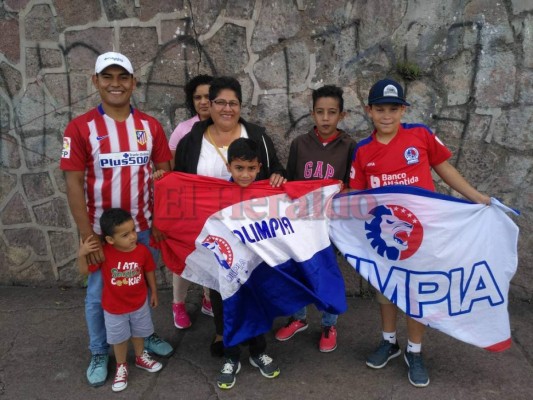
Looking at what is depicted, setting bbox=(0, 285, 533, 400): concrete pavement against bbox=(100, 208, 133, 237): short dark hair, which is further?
bbox=(0, 285, 533, 400): concrete pavement

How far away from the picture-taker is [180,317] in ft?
11.9

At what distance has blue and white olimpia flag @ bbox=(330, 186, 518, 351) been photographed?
2.78 m

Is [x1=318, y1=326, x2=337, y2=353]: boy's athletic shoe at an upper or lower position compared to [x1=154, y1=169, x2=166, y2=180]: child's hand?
lower

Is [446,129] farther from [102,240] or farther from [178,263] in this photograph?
[102,240]

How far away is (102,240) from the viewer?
292 cm

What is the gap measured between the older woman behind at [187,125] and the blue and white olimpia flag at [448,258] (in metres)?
1.41

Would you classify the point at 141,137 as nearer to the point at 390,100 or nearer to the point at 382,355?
the point at 390,100

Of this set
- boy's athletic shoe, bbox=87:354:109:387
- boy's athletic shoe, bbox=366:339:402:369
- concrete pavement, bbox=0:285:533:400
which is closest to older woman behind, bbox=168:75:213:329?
concrete pavement, bbox=0:285:533:400

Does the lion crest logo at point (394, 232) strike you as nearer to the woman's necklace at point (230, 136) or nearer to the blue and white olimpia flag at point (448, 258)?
the blue and white olimpia flag at point (448, 258)

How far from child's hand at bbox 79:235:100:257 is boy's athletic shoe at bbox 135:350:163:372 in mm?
835

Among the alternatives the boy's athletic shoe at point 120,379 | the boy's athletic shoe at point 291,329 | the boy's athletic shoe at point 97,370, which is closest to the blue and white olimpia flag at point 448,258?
the boy's athletic shoe at point 291,329

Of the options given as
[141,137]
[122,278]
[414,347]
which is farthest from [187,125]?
[414,347]

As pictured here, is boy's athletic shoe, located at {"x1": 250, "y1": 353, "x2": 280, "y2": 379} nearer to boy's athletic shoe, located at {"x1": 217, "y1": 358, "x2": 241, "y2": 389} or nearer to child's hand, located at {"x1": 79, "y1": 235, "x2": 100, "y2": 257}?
boy's athletic shoe, located at {"x1": 217, "y1": 358, "x2": 241, "y2": 389}

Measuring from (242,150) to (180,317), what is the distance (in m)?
1.59
